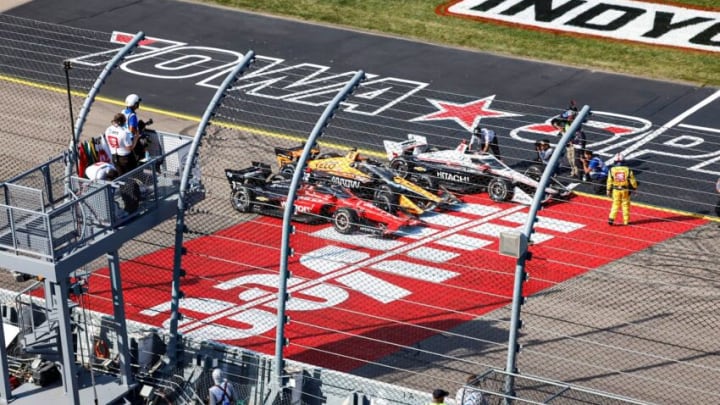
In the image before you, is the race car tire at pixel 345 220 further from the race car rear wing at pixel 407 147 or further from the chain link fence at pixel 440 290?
the race car rear wing at pixel 407 147

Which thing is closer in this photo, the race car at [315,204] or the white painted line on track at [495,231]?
the white painted line on track at [495,231]

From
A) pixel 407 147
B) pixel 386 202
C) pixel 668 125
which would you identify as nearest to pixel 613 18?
pixel 668 125

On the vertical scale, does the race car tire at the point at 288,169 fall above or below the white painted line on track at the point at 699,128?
above

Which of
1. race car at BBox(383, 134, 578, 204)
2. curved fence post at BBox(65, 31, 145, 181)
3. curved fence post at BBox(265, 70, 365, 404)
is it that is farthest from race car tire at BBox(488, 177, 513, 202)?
curved fence post at BBox(265, 70, 365, 404)

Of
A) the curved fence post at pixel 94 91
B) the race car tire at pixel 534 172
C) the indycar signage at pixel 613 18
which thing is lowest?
the race car tire at pixel 534 172

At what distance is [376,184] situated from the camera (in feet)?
87.9

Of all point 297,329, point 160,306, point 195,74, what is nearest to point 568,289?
point 297,329

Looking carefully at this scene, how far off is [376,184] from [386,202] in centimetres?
96

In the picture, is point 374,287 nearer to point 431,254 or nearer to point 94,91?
point 431,254

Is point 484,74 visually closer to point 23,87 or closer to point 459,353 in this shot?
point 23,87

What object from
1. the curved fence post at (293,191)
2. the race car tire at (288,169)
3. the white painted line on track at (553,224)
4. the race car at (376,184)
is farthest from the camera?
the race car tire at (288,169)

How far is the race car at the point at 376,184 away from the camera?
2641 centimetres

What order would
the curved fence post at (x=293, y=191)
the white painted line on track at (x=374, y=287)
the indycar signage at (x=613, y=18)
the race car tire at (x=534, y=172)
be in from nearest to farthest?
the curved fence post at (x=293, y=191), the white painted line on track at (x=374, y=287), the race car tire at (x=534, y=172), the indycar signage at (x=613, y=18)

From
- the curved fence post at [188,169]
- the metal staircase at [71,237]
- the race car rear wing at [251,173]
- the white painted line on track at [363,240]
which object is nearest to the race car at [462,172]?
the white painted line on track at [363,240]
